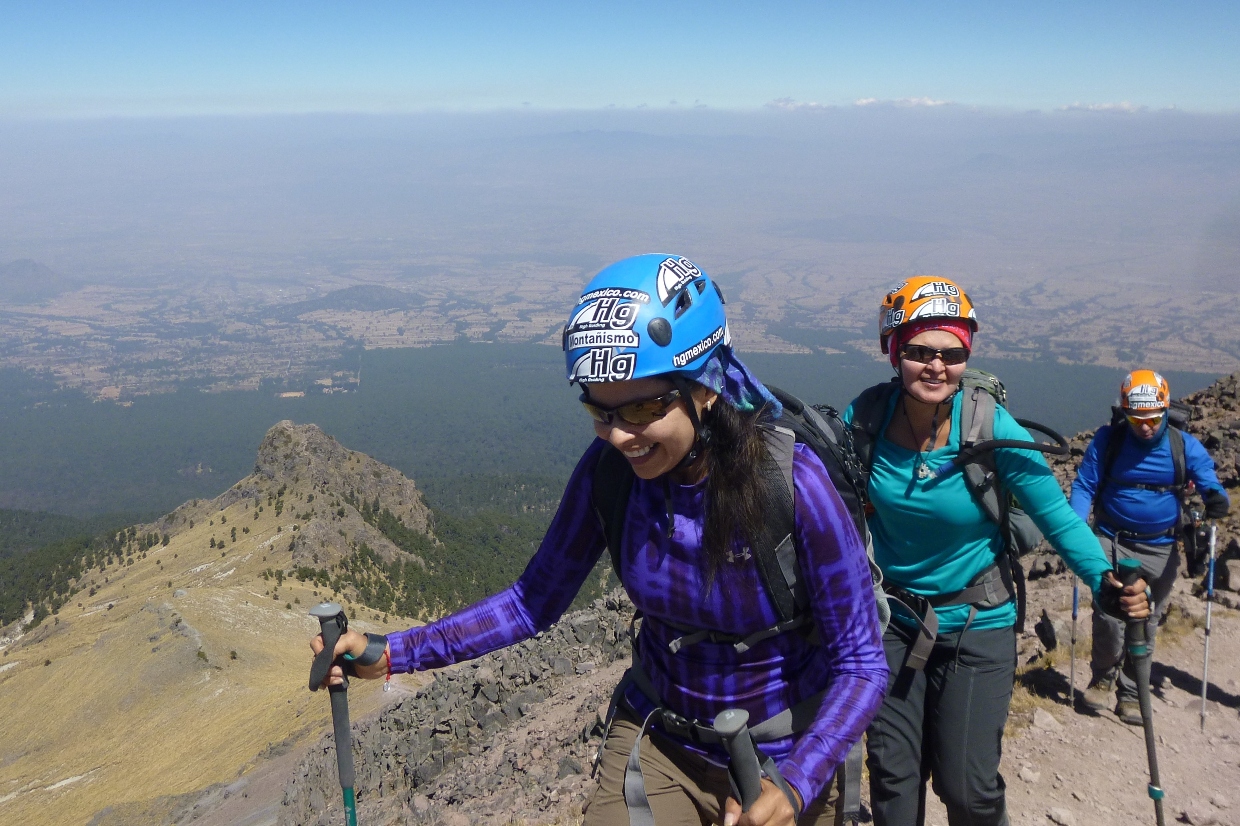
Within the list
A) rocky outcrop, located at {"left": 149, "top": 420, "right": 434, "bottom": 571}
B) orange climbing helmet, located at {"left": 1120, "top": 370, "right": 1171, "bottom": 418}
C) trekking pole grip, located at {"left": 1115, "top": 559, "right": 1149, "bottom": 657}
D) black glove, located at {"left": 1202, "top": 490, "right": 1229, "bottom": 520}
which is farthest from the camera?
rocky outcrop, located at {"left": 149, "top": 420, "right": 434, "bottom": 571}

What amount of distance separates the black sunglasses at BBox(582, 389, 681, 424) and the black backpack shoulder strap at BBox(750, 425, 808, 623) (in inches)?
16.9

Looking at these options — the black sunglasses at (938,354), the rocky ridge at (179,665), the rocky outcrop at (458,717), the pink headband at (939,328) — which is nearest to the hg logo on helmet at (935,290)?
the pink headband at (939,328)

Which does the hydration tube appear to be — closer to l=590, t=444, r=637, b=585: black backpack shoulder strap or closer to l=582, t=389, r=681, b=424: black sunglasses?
l=590, t=444, r=637, b=585: black backpack shoulder strap

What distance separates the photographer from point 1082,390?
19200cm

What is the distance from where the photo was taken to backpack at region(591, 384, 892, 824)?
126 inches

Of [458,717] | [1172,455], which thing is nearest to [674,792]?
[1172,455]

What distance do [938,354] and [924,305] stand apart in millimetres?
295

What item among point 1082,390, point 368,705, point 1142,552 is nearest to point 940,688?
point 1142,552

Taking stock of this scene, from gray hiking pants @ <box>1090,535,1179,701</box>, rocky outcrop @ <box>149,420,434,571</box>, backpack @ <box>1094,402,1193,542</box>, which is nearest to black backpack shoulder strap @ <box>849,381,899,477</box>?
backpack @ <box>1094,402,1193,542</box>

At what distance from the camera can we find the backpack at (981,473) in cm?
491

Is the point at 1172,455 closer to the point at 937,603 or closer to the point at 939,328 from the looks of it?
the point at 937,603

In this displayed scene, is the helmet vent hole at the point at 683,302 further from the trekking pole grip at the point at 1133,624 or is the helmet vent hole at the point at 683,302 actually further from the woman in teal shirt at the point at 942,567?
the trekking pole grip at the point at 1133,624

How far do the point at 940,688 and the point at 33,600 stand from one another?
2861 inches

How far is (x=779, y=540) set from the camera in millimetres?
3207
